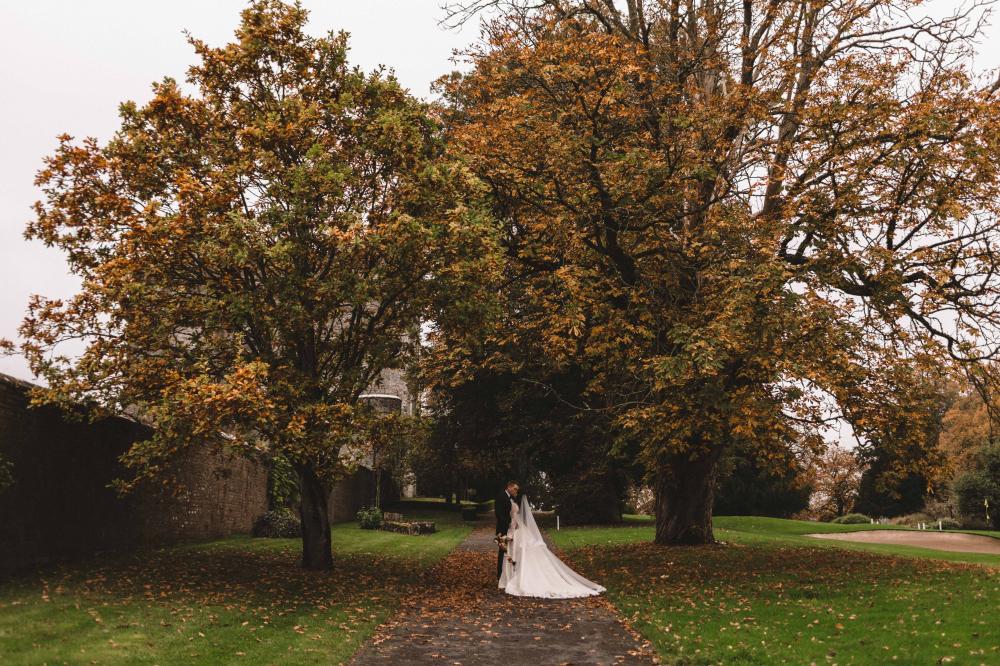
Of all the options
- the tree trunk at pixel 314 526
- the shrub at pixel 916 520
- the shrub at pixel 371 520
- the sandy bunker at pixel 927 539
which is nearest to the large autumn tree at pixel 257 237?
the tree trunk at pixel 314 526

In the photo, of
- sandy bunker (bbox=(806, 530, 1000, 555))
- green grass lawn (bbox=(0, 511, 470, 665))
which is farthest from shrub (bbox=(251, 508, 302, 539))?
sandy bunker (bbox=(806, 530, 1000, 555))

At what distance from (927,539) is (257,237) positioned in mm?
28616

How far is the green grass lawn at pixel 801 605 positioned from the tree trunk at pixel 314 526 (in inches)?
215

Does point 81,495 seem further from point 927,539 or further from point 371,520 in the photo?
point 927,539

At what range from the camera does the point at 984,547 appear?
91.8 ft

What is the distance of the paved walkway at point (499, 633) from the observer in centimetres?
862

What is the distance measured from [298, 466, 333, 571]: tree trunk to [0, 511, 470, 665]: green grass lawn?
1.43 feet

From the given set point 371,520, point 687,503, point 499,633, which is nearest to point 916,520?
point 687,503

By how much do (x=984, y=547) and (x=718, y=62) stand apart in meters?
21.6

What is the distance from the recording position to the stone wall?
12500 millimetres

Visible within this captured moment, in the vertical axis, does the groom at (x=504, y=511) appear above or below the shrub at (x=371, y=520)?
above

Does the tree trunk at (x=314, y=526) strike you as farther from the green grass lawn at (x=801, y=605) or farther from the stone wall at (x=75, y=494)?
the green grass lawn at (x=801, y=605)

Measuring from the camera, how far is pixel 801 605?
1138 cm

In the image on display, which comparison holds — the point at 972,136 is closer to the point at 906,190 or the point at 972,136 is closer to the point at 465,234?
the point at 906,190
